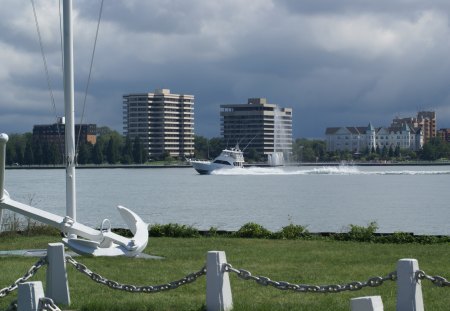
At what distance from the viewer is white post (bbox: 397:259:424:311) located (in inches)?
392

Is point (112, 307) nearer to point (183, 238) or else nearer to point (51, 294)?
point (51, 294)

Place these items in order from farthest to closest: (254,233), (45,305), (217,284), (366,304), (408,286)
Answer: (254,233) < (217,284) < (408,286) < (45,305) < (366,304)

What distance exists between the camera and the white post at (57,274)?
1187 centimetres

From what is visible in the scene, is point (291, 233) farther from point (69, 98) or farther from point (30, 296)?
point (30, 296)

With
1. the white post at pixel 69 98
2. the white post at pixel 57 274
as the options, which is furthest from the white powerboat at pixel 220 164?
the white post at pixel 57 274

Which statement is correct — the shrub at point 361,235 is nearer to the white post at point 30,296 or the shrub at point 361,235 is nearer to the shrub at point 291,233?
the shrub at point 291,233

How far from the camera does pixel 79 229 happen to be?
53.9 ft

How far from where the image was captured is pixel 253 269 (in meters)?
15.9

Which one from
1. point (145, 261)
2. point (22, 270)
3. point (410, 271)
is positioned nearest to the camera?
point (410, 271)

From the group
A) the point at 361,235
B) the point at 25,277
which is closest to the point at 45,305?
the point at 25,277

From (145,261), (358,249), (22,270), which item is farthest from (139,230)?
(358,249)

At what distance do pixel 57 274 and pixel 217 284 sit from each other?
7.26 ft

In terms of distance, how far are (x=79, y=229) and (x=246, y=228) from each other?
8311 millimetres

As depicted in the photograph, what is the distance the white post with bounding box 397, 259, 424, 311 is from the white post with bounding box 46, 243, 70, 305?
435 cm
